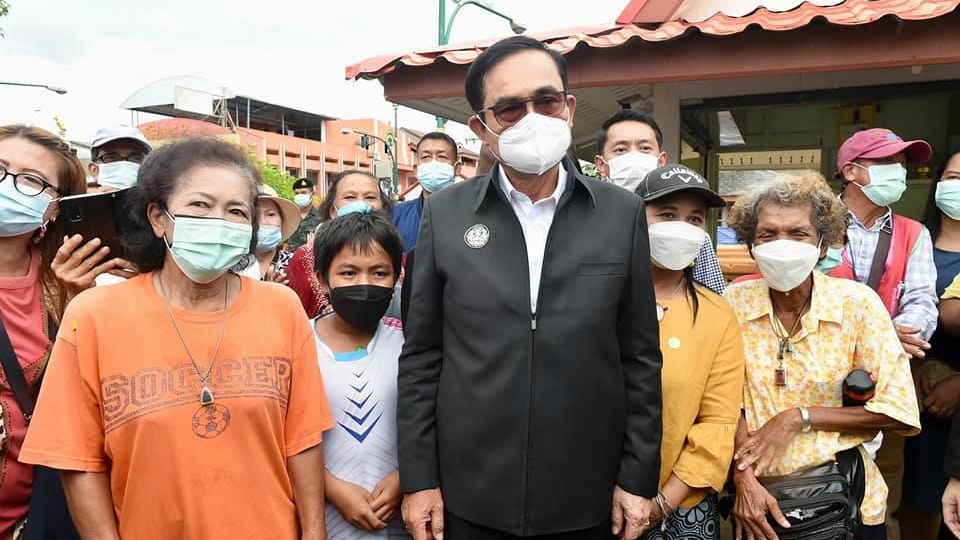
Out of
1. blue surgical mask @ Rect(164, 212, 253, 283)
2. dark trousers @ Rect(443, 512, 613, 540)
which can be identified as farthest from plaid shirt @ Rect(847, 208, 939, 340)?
blue surgical mask @ Rect(164, 212, 253, 283)

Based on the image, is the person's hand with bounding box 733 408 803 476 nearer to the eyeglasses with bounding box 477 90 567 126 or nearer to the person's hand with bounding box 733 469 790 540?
the person's hand with bounding box 733 469 790 540

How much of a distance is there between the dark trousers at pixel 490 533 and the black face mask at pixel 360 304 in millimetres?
739

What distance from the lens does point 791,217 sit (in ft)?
7.64

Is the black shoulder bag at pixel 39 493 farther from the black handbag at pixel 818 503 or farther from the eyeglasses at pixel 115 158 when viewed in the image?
the black handbag at pixel 818 503

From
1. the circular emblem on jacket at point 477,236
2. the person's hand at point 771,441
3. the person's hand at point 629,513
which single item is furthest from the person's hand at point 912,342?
the circular emblem on jacket at point 477,236

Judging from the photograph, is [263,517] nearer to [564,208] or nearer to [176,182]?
[176,182]

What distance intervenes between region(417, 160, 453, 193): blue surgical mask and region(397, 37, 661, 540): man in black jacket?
2632 millimetres

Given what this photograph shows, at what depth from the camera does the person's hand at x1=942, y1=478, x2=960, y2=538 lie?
227 centimetres

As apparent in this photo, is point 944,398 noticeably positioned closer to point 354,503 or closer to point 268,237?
point 354,503

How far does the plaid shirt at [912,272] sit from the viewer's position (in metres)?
2.79

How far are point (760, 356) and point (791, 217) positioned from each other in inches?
20.3

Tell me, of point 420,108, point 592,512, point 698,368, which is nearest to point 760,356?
point 698,368

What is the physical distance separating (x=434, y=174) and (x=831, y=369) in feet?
9.92

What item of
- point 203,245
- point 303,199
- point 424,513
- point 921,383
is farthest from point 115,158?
point 303,199
